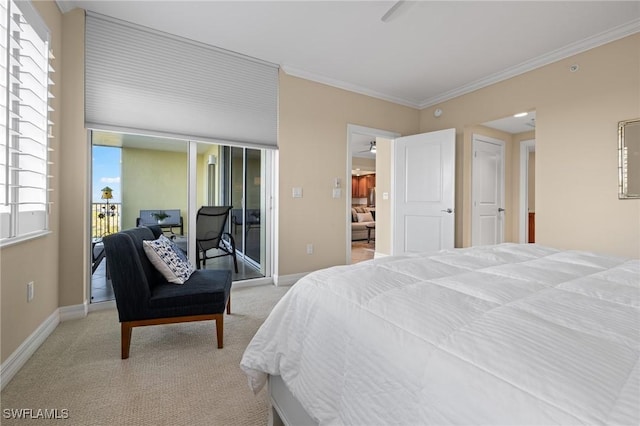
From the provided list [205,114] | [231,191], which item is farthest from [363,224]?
[205,114]

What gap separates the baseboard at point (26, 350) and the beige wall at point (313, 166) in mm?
2028

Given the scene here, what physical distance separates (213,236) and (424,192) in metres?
2.90

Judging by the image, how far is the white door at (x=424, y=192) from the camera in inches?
154

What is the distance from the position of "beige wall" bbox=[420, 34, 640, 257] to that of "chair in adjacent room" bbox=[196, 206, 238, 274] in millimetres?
3591

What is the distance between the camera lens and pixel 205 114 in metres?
3.09

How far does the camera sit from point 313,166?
3.72 m

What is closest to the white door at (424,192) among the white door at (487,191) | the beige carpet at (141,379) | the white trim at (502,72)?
the white door at (487,191)

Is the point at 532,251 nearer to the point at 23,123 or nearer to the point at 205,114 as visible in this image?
the point at 205,114

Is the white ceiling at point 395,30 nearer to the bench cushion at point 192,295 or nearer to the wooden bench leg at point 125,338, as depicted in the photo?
the bench cushion at point 192,295

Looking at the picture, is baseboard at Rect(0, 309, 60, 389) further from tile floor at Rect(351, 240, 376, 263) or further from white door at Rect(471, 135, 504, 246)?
white door at Rect(471, 135, 504, 246)

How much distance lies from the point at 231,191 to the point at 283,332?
2815 millimetres

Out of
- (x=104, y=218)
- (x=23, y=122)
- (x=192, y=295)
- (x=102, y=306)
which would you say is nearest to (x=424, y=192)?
(x=192, y=295)

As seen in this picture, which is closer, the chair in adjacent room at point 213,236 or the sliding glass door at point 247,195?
the chair in adjacent room at point 213,236

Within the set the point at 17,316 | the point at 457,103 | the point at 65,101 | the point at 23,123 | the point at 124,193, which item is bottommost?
the point at 17,316
